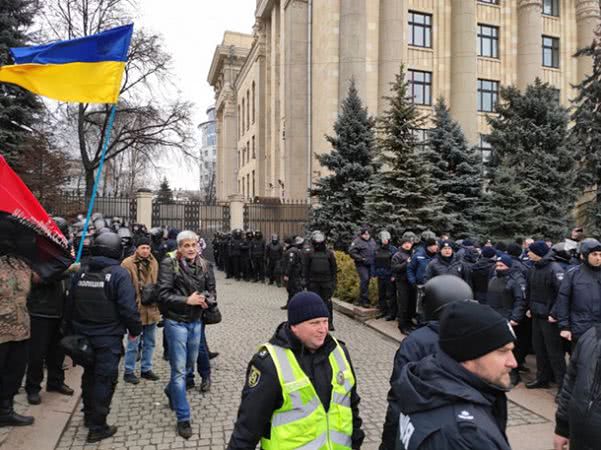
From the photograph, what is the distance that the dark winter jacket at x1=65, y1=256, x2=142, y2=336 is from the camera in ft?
15.6

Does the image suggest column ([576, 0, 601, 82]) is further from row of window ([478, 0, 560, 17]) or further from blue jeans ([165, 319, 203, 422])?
blue jeans ([165, 319, 203, 422])

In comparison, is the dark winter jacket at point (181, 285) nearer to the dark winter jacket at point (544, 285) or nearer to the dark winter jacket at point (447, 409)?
the dark winter jacket at point (447, 409)

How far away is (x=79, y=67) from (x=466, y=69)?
28814 millimetres

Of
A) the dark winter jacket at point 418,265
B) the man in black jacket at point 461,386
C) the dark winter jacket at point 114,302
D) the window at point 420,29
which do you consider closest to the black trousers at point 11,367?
the dark winter jacket at point 114,302

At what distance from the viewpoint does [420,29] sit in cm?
3058

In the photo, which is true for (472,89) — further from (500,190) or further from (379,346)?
(379,346)

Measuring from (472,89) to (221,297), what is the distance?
76.8ft

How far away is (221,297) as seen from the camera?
1458cm

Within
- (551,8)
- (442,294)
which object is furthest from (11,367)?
(551,8)

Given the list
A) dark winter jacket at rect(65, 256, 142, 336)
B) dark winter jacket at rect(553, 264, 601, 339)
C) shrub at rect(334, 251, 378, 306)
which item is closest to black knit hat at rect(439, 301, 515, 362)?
dark winter jacket at rect(65, 256, 142, 336)

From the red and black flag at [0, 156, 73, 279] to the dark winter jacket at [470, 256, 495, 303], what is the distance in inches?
246

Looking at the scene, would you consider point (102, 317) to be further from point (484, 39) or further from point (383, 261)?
point (484, 39)

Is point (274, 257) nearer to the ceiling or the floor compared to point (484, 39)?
nearer to the floor

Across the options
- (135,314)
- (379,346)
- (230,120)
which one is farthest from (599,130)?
(230,120)
